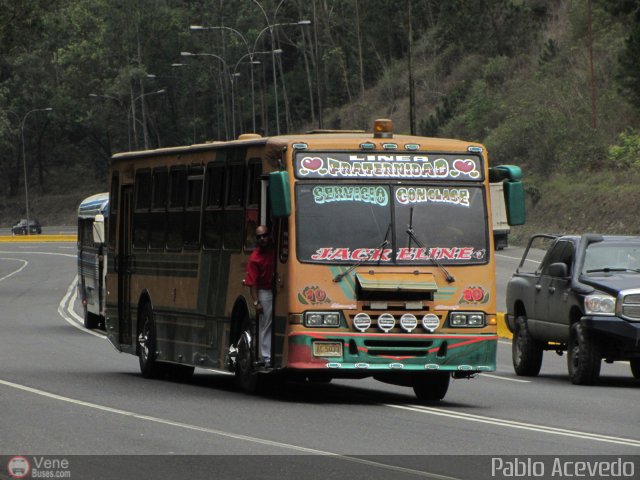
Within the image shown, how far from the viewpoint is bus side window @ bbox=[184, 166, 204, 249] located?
19047 millimetres

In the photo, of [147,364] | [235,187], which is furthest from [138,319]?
[235,187]

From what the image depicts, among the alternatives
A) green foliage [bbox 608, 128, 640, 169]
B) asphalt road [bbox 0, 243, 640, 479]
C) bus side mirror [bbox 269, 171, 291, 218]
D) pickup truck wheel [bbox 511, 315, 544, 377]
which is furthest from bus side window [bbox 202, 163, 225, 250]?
green foliage [bbox 608, 128, 640, 169]

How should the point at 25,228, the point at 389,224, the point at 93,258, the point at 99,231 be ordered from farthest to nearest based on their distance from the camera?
the point at 25,228
the point at 93,258
the point at 99,231
the point at 389,224

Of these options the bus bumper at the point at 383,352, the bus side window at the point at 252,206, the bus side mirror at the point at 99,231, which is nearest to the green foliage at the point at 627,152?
the bus side mirror at the point at 99,231

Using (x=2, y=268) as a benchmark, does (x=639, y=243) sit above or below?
above

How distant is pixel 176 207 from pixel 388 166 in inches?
148

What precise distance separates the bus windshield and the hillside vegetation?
111ft

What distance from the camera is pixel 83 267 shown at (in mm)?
36000

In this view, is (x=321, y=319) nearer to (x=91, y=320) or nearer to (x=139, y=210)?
(x=139, y=210)

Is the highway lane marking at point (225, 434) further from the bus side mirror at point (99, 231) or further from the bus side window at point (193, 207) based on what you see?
the bus side mirror at point (99, 231)

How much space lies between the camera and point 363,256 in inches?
649
